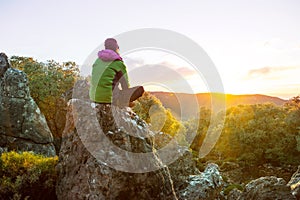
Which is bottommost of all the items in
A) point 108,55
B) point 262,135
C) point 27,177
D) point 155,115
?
point 262,135

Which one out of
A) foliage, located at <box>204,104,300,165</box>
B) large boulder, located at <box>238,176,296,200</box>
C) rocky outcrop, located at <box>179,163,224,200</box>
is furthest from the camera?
foliage, located at <box>204,104,300,165</box>

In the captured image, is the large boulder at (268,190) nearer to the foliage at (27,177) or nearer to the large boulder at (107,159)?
the large boulder at (107,159)

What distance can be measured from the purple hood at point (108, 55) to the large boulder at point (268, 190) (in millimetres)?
6077

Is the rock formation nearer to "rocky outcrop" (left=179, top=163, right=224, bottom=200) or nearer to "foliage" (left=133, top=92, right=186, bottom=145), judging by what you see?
"rocky outcrop" (left=179, top=163, right=224, bottom=200)

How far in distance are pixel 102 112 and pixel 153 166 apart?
1.96 metres

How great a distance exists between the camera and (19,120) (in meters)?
14.6

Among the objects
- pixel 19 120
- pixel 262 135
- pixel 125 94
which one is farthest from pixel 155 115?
pixel 125 94

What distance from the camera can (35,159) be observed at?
375 inches

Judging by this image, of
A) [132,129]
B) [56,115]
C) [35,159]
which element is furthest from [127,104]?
[56,115]

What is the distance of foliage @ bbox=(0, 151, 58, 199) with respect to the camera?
865 cm

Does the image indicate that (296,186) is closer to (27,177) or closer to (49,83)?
(27,177)

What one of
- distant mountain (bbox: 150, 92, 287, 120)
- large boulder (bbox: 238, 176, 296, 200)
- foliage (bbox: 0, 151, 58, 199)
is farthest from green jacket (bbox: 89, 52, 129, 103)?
distant mountain (bbox: 150, 92, 287, 120)

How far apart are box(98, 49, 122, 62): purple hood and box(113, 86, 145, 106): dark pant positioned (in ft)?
2.79

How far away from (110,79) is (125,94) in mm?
596
